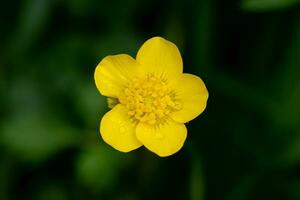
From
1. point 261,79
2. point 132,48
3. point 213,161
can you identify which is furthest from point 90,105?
point 261,79

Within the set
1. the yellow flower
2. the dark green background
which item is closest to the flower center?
the yellow flower

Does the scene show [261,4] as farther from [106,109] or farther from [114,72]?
[106,109]

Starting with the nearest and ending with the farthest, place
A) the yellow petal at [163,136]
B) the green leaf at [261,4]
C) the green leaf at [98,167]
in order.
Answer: the yellow petal at [163,136] → the green leaf at [261,4] → the green leaf at [98,167]

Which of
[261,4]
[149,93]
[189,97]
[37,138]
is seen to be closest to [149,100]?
[149,93]

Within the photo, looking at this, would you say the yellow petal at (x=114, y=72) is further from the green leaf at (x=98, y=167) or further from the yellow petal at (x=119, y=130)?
the green leaf at (x=98, y=167)

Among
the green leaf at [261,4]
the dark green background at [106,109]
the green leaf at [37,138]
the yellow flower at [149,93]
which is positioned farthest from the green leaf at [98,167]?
the green leaf at [261,4]

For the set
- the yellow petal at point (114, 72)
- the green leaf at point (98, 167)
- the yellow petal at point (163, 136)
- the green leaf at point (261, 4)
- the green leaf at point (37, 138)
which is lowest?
the green leaf at point (98, 167)

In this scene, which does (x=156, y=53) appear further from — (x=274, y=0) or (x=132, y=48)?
(x=132, y=48)
